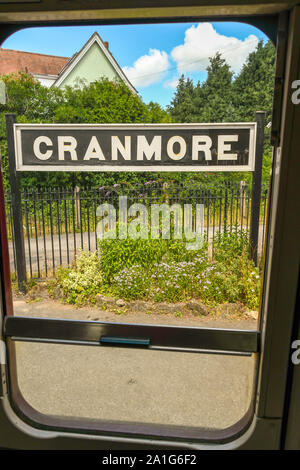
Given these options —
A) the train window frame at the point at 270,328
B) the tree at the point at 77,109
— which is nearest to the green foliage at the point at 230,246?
the tree at the point at 77,109

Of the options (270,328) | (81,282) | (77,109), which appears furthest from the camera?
(77,109)

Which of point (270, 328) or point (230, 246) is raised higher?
point (270, 328)

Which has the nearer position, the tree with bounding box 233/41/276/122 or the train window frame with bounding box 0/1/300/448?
the train window frame with bounding box 0/1/300/448

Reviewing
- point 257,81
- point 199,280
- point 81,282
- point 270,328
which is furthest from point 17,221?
point 270,328

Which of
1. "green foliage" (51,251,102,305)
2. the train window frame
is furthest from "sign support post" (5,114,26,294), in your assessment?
the train window frame

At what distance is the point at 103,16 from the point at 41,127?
2762mm

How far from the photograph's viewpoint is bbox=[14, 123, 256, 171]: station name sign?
3.63 meters

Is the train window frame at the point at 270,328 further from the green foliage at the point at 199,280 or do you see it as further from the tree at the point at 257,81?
the green foliage at the point at 199,280

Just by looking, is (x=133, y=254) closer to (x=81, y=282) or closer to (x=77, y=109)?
(x=81, y=282)

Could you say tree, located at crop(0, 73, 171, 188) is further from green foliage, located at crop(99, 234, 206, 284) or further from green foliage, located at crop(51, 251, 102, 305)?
green foliage, located at crop(51, 251, 102, 305)

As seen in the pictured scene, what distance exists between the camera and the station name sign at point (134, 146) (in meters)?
3.63

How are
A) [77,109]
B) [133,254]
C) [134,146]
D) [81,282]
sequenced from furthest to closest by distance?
[77,109] < [133,254] < [81,282] < [134,146]

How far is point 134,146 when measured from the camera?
12.1 ft

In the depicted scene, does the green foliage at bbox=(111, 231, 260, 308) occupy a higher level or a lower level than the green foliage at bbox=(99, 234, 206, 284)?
lower
